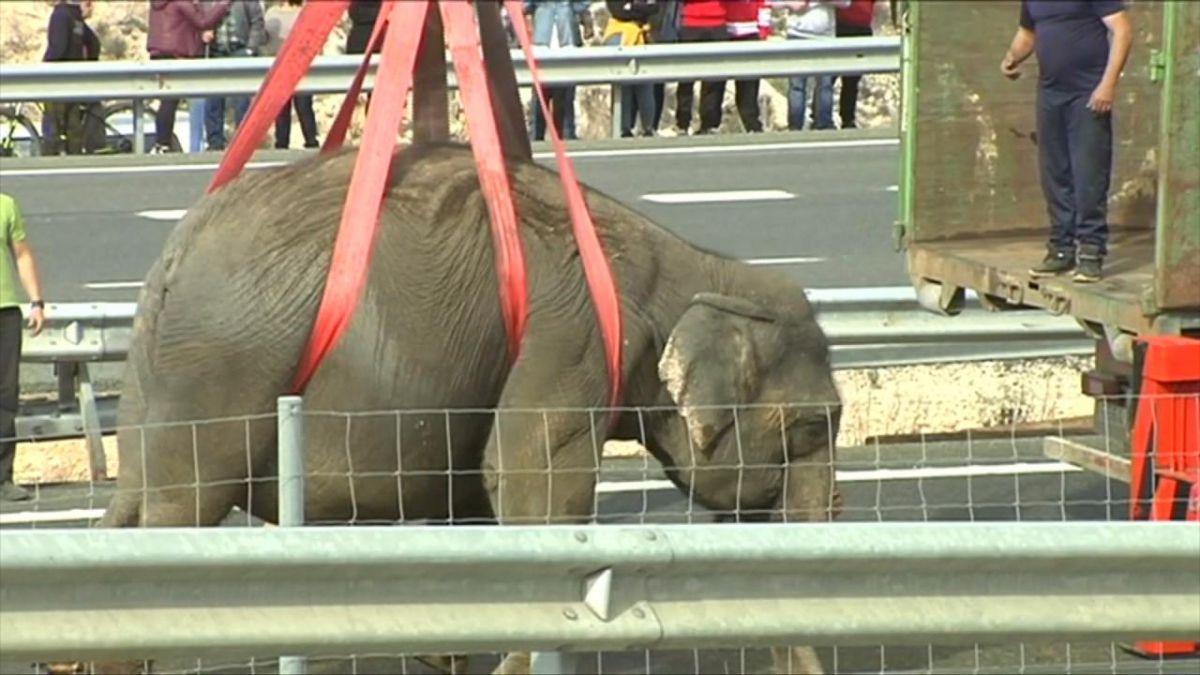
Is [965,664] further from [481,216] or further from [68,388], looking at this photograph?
[68,388]

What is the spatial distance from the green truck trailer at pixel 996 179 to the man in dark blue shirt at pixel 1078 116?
0.15 metres

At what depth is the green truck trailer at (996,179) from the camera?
1005 centimetres

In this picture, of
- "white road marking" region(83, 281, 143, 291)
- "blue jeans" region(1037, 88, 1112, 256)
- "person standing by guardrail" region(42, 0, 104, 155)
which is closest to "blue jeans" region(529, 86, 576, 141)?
"person standing by guardrail" region(42, 0, 104, 155)

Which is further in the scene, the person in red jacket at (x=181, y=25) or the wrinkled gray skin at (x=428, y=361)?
the person in red jacket at (x=181, y=25)

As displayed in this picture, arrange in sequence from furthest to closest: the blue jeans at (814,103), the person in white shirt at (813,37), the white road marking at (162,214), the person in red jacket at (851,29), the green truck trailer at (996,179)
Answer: the blue jeans at (814,103) < the person in red jacket at (851,29) < the person in white shirt at (813,37) < the white road marking at (162,214) < the green truck trailer at (996,179)

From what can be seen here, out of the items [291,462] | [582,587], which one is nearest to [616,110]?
[291,462]

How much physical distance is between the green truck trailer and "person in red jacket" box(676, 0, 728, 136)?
947cm

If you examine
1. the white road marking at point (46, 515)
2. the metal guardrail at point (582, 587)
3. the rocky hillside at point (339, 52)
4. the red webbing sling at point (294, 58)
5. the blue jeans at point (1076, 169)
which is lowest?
the rocky hillside at point (339, 52)

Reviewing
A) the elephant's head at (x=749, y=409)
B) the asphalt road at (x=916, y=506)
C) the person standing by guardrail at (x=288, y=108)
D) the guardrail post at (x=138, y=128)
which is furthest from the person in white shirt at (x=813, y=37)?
the elephant's head at (x=749, y=409)

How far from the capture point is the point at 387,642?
4430mm

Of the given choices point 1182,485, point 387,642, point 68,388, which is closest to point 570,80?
point 68,388

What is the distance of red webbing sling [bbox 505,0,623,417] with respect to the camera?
26.9 ft

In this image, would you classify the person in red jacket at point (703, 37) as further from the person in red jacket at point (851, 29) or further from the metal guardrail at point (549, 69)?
the person in red jacket at point (851, 29)

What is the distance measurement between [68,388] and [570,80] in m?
8.58
